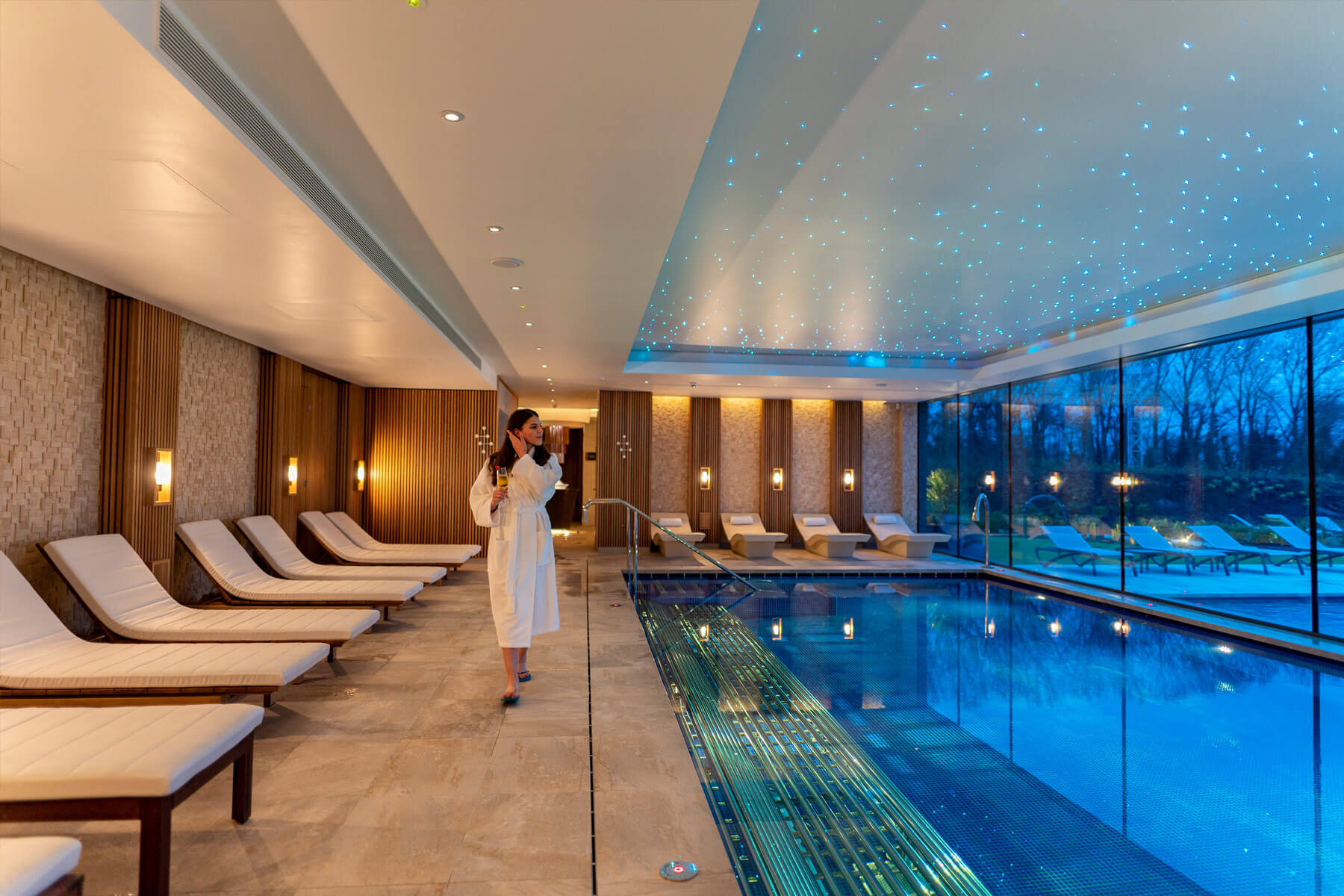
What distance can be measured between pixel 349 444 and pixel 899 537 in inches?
350

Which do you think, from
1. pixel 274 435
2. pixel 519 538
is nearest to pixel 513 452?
pixel 519 538

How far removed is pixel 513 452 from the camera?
3965mm

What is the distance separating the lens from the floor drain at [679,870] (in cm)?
218

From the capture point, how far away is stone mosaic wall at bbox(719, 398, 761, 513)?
12.8 m

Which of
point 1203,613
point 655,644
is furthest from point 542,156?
point 1203,613

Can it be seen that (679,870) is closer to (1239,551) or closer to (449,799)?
(449,799)

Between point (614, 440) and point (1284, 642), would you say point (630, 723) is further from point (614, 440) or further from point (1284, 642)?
point (614, 440)

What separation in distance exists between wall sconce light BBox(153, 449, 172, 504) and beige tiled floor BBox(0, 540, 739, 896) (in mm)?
2349

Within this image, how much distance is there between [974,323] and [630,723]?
6.56 meters

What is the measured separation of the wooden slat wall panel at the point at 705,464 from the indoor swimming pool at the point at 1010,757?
568 centimetres

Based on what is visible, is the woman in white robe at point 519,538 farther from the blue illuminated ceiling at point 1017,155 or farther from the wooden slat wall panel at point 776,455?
the wooden slat wall panel at point 776,455

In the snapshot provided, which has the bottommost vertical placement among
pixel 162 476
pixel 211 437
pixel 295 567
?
pixel 295 567

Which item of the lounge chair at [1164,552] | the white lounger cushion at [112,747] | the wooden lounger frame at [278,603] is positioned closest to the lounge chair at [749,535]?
the lounge chair at [1164,552]

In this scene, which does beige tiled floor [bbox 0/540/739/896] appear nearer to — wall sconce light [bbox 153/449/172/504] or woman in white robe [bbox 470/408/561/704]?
woman in white robe [bbox 470/408/561/704]
